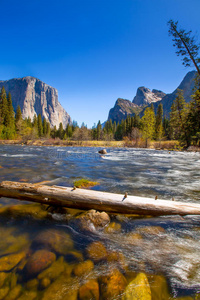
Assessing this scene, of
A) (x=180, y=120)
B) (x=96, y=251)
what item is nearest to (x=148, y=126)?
(x=180, y=120)

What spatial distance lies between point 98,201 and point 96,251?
3.99 feet

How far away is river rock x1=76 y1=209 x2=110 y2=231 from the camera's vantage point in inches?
142

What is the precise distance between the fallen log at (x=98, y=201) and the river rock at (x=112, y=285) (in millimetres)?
1582

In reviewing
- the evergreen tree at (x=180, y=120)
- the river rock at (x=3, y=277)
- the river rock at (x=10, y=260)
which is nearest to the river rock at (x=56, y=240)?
the river rock at (x=10, y=260)

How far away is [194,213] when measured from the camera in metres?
3.74

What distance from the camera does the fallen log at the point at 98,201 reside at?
12.4 feet

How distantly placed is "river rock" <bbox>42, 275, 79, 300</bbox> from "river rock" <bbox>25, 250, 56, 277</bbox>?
378 millimetres

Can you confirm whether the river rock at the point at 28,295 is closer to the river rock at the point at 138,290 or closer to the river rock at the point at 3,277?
the river rock at the point at 3,277

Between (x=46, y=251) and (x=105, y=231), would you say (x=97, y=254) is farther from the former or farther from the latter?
(x=46, y=251)

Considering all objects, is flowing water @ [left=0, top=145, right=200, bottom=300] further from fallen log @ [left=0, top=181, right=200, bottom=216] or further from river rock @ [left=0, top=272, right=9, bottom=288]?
fallen log @ [left=0, top=181, right=200, bottom=216]

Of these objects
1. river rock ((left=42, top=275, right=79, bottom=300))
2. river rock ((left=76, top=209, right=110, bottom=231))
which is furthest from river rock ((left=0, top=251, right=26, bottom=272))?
river rock ((left=76, top=209, right=110, bottom=231))

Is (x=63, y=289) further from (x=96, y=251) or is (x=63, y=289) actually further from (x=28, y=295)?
(x=96, y=251)

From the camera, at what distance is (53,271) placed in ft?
7.98

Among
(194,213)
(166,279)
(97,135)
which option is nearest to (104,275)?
(166,279)
